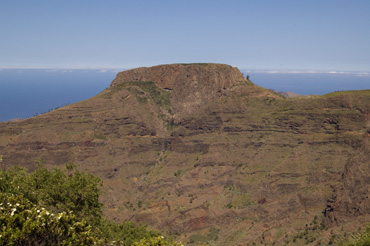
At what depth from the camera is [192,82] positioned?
5000 inches

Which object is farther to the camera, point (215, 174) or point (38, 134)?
point (38, 134)

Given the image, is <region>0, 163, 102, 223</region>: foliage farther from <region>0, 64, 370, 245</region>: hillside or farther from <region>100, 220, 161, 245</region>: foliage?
<region>0, 64, 370, 245</region>: hillside

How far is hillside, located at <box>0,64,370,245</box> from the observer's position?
68375 mm

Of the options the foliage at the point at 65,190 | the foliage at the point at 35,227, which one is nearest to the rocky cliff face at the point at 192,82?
the foliage at the point at 65,190

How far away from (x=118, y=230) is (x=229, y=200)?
142ft

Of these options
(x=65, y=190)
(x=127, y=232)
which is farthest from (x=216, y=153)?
(x=65, y=190)

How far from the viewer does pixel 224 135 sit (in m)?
103

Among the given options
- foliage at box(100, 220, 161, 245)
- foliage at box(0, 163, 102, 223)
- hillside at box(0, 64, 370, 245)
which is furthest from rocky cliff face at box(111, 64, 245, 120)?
foliage at box(0, 163, 102, 223)

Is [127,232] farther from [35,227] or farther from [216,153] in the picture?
[216,153]

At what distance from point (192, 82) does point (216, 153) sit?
35771 mm

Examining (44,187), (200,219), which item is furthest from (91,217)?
(200,219)

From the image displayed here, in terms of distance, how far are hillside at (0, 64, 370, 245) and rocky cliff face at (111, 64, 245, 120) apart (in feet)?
1.18

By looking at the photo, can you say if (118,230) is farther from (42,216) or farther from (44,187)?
(42,216)

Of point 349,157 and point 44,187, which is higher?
point 44,187
